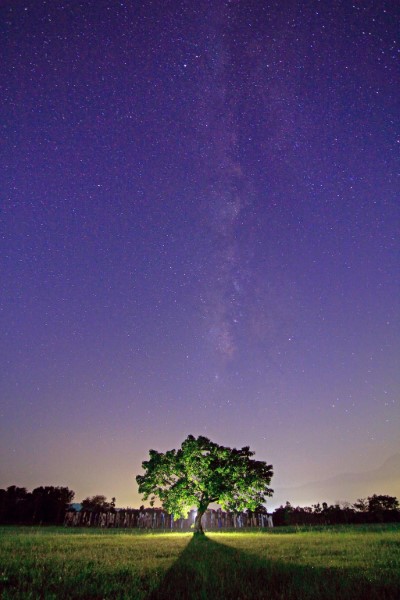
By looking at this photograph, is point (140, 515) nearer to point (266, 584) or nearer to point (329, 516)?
point (329, 516)

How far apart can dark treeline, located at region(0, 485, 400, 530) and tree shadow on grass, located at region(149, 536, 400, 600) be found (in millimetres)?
36341

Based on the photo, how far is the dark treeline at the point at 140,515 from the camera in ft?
119

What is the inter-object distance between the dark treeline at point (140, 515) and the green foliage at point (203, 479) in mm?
15255

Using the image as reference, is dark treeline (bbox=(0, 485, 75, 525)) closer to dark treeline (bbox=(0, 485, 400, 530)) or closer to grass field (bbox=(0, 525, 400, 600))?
dark treeline (bbox=(0, 485, 400, 530))

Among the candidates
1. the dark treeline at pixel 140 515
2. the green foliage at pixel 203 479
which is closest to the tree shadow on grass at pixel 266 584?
the green foliage at pixel 203 479

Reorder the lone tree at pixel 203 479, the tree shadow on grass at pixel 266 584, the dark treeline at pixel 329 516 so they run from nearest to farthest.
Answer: the tree shadow on grass at pixel 266 584, the lone tree at pixel 203 479, the dark treeline at pixel 329 516

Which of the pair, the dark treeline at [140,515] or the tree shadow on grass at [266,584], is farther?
the dark treeline at [140,515]

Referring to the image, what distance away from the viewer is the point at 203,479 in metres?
24.7

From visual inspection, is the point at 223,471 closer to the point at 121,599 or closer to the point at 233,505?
the point at 233,505

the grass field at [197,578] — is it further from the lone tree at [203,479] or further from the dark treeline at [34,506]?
the dark treeline at [34,506]

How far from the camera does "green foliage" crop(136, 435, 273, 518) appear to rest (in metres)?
24.6

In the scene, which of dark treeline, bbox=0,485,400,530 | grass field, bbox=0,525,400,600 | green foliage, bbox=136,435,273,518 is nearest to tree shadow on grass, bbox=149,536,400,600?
grass field, bbox=0,525,400,600

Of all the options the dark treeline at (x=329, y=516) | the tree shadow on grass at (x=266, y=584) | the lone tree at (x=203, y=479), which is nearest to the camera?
the tree shadow on grass at (x=266, y=584)

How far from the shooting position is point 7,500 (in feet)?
121
